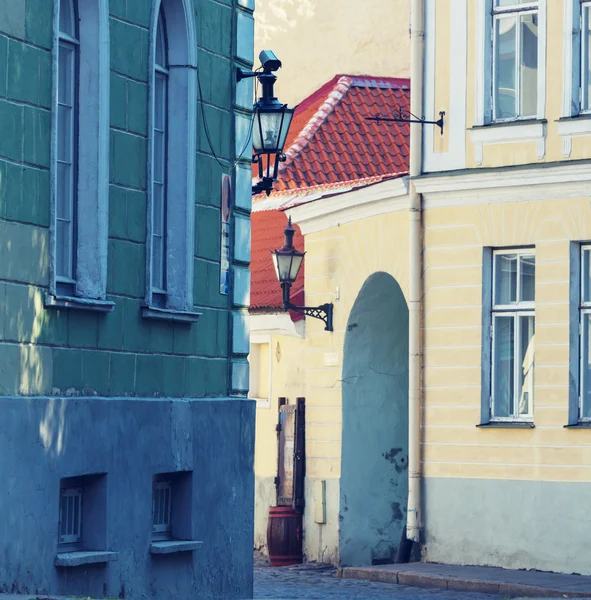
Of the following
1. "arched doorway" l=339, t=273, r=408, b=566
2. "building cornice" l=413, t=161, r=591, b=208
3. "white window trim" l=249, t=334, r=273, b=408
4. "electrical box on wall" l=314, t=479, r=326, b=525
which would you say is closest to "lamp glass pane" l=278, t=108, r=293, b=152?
"building cornice" l=413, t=161, r=591, b=208

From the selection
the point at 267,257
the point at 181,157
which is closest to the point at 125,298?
the point at 181,157

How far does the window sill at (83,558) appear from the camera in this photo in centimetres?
1180

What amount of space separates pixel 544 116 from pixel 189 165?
6571mm

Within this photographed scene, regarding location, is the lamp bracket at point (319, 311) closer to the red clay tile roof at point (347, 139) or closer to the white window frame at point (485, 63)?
the white window frame at point (485, 63)

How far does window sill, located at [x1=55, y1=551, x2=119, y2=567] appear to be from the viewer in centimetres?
1180

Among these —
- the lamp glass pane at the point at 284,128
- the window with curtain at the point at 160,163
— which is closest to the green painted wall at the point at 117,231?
the window with curtain at the point at 160,163

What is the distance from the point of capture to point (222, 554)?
14375 millimetres

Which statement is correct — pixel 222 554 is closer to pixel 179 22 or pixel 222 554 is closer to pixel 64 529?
pixel 64 529

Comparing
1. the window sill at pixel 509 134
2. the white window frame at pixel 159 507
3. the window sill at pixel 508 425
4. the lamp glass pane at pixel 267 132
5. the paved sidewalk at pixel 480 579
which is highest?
the window sill at pixel 509 134

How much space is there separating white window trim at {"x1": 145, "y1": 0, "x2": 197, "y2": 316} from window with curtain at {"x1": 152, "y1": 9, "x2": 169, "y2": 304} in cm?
4

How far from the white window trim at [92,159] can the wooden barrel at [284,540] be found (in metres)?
10.2

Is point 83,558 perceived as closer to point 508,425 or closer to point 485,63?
point 508,425

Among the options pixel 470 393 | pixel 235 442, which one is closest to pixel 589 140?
pixel 470 393

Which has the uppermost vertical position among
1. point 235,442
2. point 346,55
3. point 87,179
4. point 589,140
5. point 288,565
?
point 346,55
